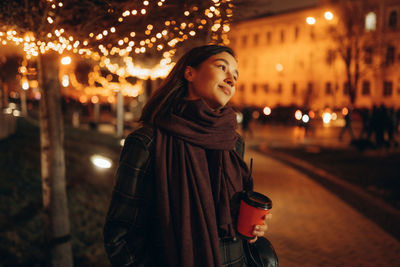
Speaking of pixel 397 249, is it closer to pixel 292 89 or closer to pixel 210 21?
pixel 210 21

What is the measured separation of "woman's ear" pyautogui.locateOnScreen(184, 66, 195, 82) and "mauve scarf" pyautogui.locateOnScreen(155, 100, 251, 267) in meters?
0.16

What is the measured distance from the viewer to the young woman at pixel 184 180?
1720mm

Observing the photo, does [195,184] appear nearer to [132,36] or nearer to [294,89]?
[132,36]

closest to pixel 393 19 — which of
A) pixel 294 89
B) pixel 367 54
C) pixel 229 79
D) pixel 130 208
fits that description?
pixel 367 54

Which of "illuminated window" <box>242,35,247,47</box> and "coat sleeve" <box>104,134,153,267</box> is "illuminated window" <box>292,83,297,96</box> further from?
"coat sleeve" <box>104,134,153,267</box>

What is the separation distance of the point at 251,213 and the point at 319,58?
4953cm

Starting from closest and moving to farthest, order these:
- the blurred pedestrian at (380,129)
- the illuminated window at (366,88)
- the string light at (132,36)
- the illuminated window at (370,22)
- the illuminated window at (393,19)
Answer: the string light at (132,36) < the blurred pedestrian at (380,129) < the illuminated window at (393,19) < the illuminated window at (370,22) < the illuminated window at (366,88)

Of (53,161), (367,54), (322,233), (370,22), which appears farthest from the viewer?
(370,22)

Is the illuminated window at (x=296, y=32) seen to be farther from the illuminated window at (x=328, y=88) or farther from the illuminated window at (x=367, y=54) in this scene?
the illuminated window at (x=367, y=54)

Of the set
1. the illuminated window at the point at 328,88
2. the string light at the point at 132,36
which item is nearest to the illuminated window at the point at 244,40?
the illuminated window at the point at 328,88

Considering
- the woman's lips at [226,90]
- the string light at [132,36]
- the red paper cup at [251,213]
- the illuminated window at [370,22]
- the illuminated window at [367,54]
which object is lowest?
the red paper cup at [251,213]

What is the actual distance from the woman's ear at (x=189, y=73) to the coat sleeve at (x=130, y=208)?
1.51 feet

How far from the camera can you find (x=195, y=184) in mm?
1762

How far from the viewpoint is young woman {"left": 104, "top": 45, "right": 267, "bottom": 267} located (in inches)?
67.7
